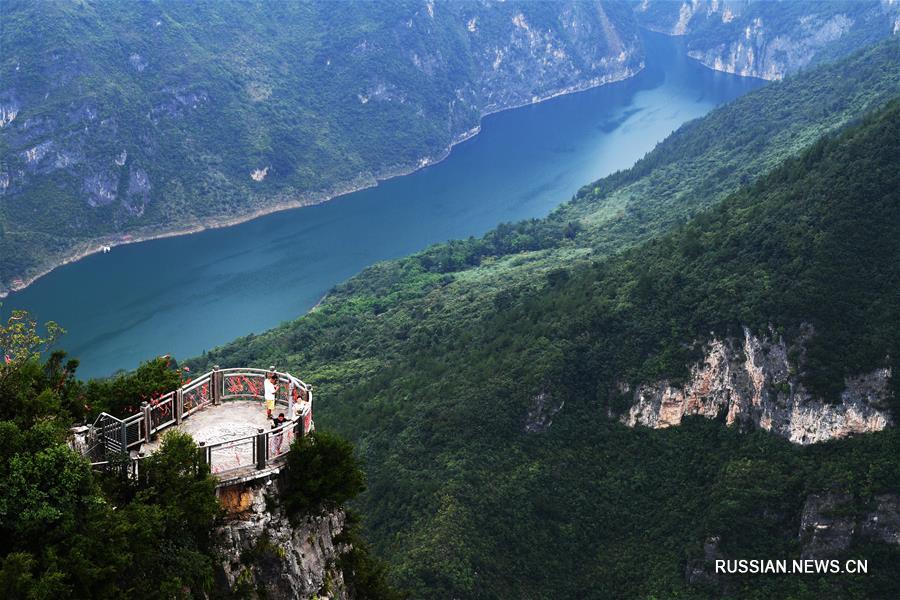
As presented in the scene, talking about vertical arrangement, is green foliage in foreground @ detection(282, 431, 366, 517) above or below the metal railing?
below

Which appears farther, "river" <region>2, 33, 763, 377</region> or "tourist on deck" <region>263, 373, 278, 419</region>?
"river" <region>2, 33, 763, 377</region>

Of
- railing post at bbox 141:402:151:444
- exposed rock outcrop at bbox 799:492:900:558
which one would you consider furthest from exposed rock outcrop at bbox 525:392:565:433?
railing post at bbox 141:402:151:444

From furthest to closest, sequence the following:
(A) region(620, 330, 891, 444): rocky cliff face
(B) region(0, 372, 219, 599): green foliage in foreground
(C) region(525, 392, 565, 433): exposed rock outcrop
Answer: (C) region(525, 392, 565, 433): exposed rock outcrop, (A) region(620, 330, 891, 444): rocky cliff face, (B) region(0, 372, 219, 599): green foliage in foreground

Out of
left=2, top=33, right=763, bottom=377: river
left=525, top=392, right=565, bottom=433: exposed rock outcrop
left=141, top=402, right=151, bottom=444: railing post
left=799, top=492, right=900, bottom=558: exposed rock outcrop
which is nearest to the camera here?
left=141, top=402, right=151, bottom=444: railing post

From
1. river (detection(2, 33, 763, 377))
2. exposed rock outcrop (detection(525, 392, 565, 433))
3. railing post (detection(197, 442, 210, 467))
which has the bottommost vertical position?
railing post (detection(197, 442, 210, 467))

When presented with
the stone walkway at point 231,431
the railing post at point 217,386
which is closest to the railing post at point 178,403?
the stone walkway at point 231,431

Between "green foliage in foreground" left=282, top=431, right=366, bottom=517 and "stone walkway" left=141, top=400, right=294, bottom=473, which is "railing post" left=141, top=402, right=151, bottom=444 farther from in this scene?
"green foliage in foreground" left=282, top=431, right=366, bottom=517

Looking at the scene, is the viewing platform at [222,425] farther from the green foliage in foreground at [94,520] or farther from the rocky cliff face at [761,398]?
the rocky cliff face at [761,398]

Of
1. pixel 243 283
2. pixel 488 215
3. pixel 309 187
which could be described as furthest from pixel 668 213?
pixel 309 187

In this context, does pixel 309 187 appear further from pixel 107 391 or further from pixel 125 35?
pixel 107 391
